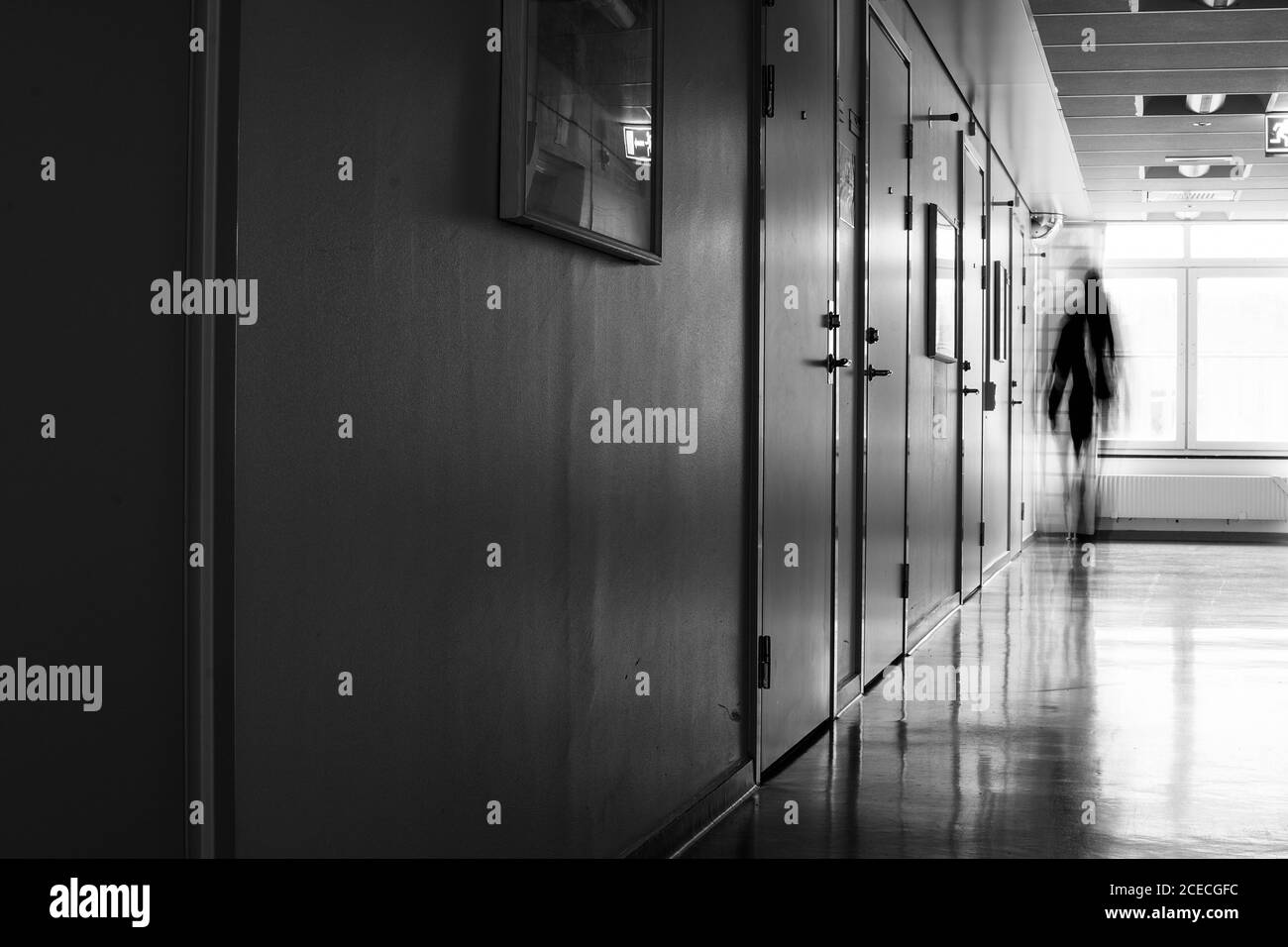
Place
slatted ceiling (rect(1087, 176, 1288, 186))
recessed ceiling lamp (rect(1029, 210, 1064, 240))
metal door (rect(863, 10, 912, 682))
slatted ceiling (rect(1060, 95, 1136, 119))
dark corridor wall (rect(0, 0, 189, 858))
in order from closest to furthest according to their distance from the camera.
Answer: dark corridor wall (rect(0, 0, 189, 858))
metal door (rect(863, 10, 912, 682))
slatted ceiling (rect(1060, 95, 1136, 119))
slatted ceiling (rect(1087, 176, 1288, 186))
recessed ceiling lamp (rect(1029, 210, 1064, 240))

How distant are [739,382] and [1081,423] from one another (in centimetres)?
1082

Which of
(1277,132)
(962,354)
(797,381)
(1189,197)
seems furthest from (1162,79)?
(797,381)

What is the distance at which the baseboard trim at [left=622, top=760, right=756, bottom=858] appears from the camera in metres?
3.05

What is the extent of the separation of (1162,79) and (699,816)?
20.4 ft

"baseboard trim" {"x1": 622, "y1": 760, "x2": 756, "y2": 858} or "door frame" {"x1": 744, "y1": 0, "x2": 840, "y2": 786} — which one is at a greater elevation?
"door frame" {"x1": 744, "y1": 0, "x2": 840, "y2": 786}

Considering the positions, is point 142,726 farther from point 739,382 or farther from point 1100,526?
point 1100,526

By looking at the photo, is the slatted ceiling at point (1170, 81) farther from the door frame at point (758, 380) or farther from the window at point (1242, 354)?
the window at point (1242, 354)

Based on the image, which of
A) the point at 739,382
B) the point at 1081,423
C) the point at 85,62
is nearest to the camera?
the point at 85,62

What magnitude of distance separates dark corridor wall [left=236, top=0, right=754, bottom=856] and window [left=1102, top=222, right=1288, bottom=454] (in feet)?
39.7

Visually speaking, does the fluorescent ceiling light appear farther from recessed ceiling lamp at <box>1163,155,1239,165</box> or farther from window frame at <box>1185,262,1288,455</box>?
window frame at <box>1185,262,1288,455</box>

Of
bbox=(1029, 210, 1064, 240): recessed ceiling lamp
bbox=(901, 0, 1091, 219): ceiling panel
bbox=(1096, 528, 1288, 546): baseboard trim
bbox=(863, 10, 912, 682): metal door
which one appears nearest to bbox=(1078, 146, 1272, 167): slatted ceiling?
bbox=(901, 0, 1091, 219): ceiling panel

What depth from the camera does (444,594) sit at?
6.83 ft

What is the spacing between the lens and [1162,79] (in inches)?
311
